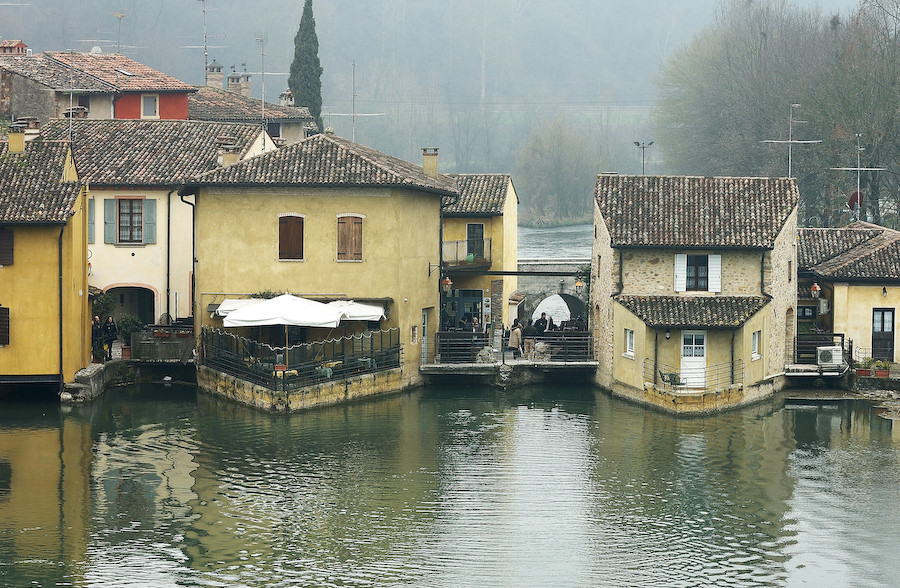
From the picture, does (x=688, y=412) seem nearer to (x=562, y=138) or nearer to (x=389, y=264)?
(x=389, y=264)

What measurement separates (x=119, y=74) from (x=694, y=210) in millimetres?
32903

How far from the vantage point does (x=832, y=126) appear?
7900 centimetres

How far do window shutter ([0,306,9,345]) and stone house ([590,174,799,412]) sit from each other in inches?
675

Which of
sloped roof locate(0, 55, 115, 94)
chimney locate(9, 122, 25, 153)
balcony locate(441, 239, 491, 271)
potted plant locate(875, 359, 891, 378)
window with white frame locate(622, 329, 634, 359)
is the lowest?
potted plant locate(875, 359, 891, 378)

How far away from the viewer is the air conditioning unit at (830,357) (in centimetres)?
4650

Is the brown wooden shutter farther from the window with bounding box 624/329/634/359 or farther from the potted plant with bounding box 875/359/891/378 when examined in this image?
the potted plant with bounding box 875/359/891/378

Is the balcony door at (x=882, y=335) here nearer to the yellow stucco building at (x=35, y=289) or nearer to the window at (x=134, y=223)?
the window at (x=134, y=223)

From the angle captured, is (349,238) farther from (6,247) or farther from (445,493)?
(445,493)

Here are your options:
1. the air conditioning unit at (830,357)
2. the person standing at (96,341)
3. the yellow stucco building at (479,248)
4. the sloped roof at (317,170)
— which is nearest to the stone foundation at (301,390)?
the person standing at (96,341)

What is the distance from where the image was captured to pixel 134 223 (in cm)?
5003

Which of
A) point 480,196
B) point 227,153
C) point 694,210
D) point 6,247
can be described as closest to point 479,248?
point 480,196

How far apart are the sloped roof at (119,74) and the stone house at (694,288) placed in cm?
2707

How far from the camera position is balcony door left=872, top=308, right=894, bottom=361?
1895 inches

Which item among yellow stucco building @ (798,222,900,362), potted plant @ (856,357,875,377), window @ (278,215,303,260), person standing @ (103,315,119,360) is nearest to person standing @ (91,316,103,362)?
person standing @ (103,315,119,360)
